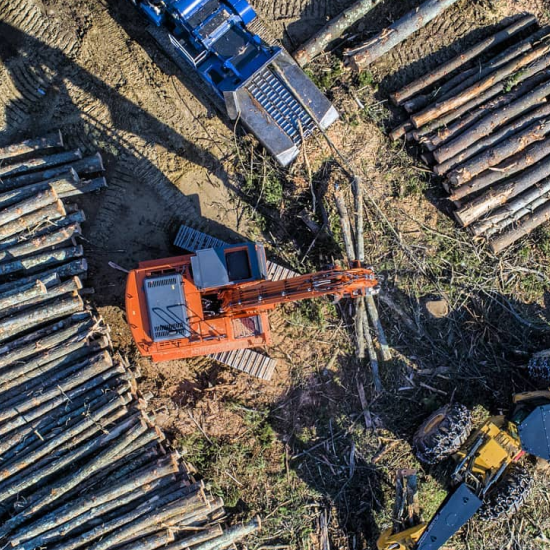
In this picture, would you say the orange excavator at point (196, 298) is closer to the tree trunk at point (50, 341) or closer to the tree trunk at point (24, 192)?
the tree trunk at point (50, 341)

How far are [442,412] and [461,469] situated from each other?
6.17ft

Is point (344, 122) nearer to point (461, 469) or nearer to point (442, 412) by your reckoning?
point (442, 412)

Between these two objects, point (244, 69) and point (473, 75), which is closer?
point (244, 69)

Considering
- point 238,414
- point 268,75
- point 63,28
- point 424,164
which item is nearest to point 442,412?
point 238,414

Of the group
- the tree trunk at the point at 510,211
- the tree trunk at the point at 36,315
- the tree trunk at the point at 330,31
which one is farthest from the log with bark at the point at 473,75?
the tree trunk at the point at 36,315

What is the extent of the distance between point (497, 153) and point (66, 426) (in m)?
16.8

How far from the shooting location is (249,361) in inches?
811

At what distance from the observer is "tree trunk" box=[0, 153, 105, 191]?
19.6 metres

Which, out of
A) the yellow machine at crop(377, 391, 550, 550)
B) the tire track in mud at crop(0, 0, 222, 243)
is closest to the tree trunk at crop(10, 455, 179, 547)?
the yellow machine at crop(377, 391, 550, 550)

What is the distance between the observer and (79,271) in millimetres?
19547

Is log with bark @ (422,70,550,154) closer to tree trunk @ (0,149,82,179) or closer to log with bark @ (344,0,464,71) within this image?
log with bark @ (344,0,464,71)

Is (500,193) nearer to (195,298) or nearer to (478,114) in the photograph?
(478,114)

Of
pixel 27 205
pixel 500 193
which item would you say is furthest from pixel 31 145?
pixel 500 193

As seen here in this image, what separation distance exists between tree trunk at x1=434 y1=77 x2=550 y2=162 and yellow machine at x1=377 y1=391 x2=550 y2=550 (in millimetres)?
8537
